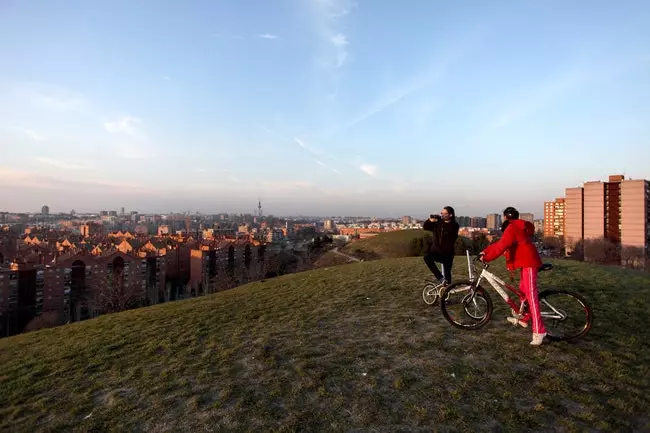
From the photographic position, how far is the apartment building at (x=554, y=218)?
7688 centimetres

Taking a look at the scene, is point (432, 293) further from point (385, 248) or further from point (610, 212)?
point (610, 212)

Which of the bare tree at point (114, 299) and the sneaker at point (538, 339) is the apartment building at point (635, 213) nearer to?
the sneaker at point (538, 339)

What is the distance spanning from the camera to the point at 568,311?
18.2 ft

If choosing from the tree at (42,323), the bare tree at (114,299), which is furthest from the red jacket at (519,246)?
the tree at (42,323)

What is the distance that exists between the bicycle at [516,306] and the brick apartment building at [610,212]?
57.3 meters

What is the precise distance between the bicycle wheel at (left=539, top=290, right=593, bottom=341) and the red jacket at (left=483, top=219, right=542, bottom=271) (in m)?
0.62

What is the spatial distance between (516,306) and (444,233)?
1.94 metres

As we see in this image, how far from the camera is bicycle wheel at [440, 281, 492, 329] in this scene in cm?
618

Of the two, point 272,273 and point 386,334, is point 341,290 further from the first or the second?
point 272,273

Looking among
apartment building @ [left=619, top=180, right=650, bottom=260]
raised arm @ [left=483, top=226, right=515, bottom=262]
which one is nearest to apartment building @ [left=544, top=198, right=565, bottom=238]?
apartment building @ [left=619, top=180, right=650, bottom=260]

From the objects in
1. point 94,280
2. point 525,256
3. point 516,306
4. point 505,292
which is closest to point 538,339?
point 516,306

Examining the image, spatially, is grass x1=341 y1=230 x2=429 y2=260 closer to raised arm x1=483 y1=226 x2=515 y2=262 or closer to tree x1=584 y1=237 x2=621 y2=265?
tree x1=584 y1=237 x2=621 y2=265

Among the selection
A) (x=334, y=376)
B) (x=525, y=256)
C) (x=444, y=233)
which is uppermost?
(x=444, y=233)

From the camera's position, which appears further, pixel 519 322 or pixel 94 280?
pixel 94 280
